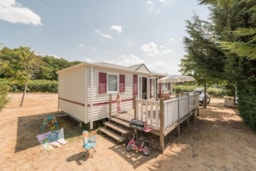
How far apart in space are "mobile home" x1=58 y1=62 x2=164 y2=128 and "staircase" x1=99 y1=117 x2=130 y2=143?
797mm

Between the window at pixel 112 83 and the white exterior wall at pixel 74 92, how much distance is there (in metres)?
1.45

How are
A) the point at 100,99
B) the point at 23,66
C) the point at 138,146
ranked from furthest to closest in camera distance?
the point at 23,66, the point at 100,99, the point at 138,146

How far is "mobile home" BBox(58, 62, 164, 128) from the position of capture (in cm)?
591

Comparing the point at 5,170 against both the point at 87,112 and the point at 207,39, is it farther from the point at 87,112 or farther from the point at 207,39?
the point at 207,39

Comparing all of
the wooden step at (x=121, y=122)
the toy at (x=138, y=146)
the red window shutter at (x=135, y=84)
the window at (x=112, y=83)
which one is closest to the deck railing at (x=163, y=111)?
the toy at (x=138, y=146)

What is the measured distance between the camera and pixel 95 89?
614cm

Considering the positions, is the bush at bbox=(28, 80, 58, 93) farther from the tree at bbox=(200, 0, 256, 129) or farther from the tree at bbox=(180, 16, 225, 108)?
the tree at bbox=(200, 0, 256, 129)

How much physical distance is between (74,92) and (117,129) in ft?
12.1

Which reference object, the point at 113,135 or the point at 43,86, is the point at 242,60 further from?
the point at 43,86

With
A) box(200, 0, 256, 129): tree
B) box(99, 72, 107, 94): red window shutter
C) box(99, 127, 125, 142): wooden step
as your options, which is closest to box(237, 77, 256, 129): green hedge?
box(200, 0, 256, 129): tree

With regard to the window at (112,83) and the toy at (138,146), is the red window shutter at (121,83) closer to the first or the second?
the window at (112,83)

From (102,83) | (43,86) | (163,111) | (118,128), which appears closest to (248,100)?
(163,111)

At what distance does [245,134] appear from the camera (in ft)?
18.1

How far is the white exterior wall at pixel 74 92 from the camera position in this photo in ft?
20.0
